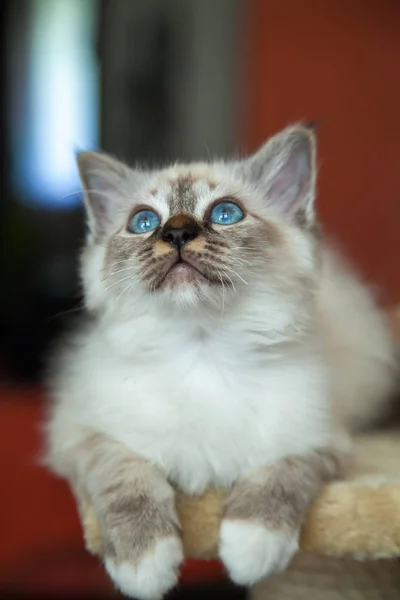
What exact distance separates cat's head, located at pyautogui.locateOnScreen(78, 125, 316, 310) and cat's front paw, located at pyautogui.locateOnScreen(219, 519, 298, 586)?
16.2 inches

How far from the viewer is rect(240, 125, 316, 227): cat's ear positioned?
1.36 metres

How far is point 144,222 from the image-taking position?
1.36m

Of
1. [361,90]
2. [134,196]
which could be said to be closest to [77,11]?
[361,90]

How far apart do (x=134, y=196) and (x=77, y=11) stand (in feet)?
7.18

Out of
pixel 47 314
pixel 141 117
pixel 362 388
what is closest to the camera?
pixel 362 388

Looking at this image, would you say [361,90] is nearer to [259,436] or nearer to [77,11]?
[77,11]

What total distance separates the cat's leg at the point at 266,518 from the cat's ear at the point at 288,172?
544 mm

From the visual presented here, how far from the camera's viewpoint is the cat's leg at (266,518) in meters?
1.03

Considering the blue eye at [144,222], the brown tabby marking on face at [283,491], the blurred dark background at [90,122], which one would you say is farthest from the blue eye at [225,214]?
the blurred dark background at [90,122]

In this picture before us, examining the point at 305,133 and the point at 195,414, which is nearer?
the point at 195,414

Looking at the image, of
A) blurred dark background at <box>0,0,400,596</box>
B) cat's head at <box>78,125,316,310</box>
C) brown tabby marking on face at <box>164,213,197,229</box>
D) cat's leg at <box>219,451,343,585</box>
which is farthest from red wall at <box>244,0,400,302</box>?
cat's leg at <box>219,451,343,585</box>

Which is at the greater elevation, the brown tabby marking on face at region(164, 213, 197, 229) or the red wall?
the red wall

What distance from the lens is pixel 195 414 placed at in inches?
48.3

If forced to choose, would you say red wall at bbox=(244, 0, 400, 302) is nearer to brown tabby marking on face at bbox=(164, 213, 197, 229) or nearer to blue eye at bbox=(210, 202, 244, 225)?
blue eye at bbox=(210, 202, 244, 225)
